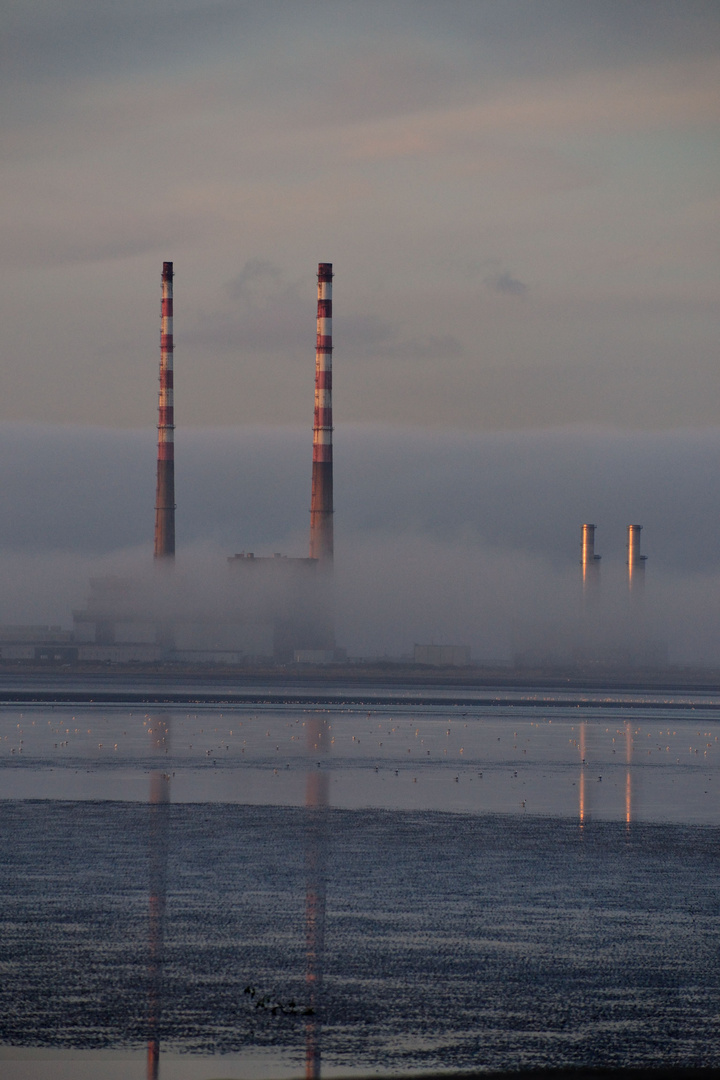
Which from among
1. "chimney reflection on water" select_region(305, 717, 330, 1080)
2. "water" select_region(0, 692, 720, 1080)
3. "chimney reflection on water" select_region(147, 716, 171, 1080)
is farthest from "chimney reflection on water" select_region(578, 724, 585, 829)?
"chimney reflection on water" select_region(147, 716, 171, 1080)

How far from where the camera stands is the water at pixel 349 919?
49.8 ft

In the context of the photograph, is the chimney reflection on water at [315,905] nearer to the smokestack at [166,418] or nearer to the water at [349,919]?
the water at [349,919]

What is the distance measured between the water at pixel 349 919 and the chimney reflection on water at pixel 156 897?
49 millimetres

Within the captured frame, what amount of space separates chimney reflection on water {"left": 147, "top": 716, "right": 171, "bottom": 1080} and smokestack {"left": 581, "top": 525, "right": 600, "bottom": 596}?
5367 inches

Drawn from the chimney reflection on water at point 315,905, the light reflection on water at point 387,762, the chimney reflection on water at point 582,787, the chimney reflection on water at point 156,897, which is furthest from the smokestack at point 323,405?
the chimney reflection on water at point 156,897

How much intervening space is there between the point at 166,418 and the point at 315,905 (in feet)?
381

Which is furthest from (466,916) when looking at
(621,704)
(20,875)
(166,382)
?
(166,382)

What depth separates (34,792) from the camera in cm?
3794

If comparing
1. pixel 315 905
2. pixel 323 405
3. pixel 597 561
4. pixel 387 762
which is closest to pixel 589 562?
pixel 597 561

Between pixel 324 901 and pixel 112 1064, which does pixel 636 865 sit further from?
pixel 112 1064

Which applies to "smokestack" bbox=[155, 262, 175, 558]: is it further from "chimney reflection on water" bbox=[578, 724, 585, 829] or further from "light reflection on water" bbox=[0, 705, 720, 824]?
"chimney reflection on water" bbox=[578, 724, 585, 829]

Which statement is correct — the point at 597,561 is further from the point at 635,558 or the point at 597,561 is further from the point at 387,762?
the point at 387,762

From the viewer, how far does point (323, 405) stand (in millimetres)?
133125

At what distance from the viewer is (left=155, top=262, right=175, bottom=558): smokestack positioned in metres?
136
